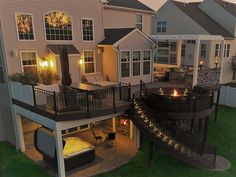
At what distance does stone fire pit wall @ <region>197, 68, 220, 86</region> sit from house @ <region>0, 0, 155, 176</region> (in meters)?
4.05

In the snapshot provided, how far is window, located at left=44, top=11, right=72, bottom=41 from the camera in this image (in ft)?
44.1

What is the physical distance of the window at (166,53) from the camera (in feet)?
77.5

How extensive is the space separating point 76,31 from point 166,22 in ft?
48.8

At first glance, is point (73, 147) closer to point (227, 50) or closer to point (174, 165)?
point (174, 165)

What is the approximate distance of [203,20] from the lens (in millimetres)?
25125

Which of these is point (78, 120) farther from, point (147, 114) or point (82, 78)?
point (82, 78)

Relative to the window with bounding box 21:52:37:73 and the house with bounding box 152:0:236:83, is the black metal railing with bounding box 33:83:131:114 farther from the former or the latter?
the house with bounding box 152:0:236:83

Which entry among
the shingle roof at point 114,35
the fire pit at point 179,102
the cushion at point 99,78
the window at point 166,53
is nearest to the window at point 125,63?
the shingle roof at point 114,35

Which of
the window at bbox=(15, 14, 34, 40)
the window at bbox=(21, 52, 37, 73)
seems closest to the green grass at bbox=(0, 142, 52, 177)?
the window at bbox=(21, 52, 37, 73)

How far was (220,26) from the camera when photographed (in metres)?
26.0

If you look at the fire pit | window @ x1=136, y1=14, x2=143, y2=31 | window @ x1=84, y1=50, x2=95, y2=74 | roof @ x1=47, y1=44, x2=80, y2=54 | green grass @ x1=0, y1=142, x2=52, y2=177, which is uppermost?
window @ x1=136, y1=14, x2=143, y2=31

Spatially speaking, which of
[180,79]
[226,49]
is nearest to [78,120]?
[180,79]

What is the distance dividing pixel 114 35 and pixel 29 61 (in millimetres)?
6205

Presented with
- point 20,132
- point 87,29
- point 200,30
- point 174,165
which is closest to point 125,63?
point 87,29
